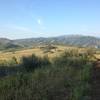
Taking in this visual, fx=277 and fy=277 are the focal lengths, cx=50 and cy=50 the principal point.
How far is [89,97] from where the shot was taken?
11.0 meters

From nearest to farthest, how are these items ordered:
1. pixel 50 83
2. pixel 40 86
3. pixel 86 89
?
pixel 86 89, pixel 40 86, pixel 50 83

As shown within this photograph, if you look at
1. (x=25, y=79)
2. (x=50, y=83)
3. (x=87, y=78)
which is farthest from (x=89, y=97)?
(x=25, y=79)

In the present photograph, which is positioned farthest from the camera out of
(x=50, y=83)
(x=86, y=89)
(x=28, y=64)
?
(x=28, y=64)

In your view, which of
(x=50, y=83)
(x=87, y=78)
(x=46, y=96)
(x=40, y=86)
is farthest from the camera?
(x=87, y=78)

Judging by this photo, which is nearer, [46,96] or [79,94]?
[79,94]

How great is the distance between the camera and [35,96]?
1155 centimetres

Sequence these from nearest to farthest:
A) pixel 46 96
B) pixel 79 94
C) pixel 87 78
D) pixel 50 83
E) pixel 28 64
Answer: pixel 79 94
pixel 46 96
pixel 50 83
pixel 87 78
pixel 28 64

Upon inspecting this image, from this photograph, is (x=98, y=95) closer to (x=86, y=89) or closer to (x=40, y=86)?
(x=86, y=89)

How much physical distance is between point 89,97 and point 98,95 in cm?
101

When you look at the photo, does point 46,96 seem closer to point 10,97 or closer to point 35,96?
point 35,96

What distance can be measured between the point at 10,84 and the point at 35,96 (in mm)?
4520

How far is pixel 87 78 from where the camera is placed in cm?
1625

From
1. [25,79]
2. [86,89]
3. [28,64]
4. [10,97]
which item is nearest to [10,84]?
[25,79]

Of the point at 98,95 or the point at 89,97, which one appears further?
the point at 98,95
